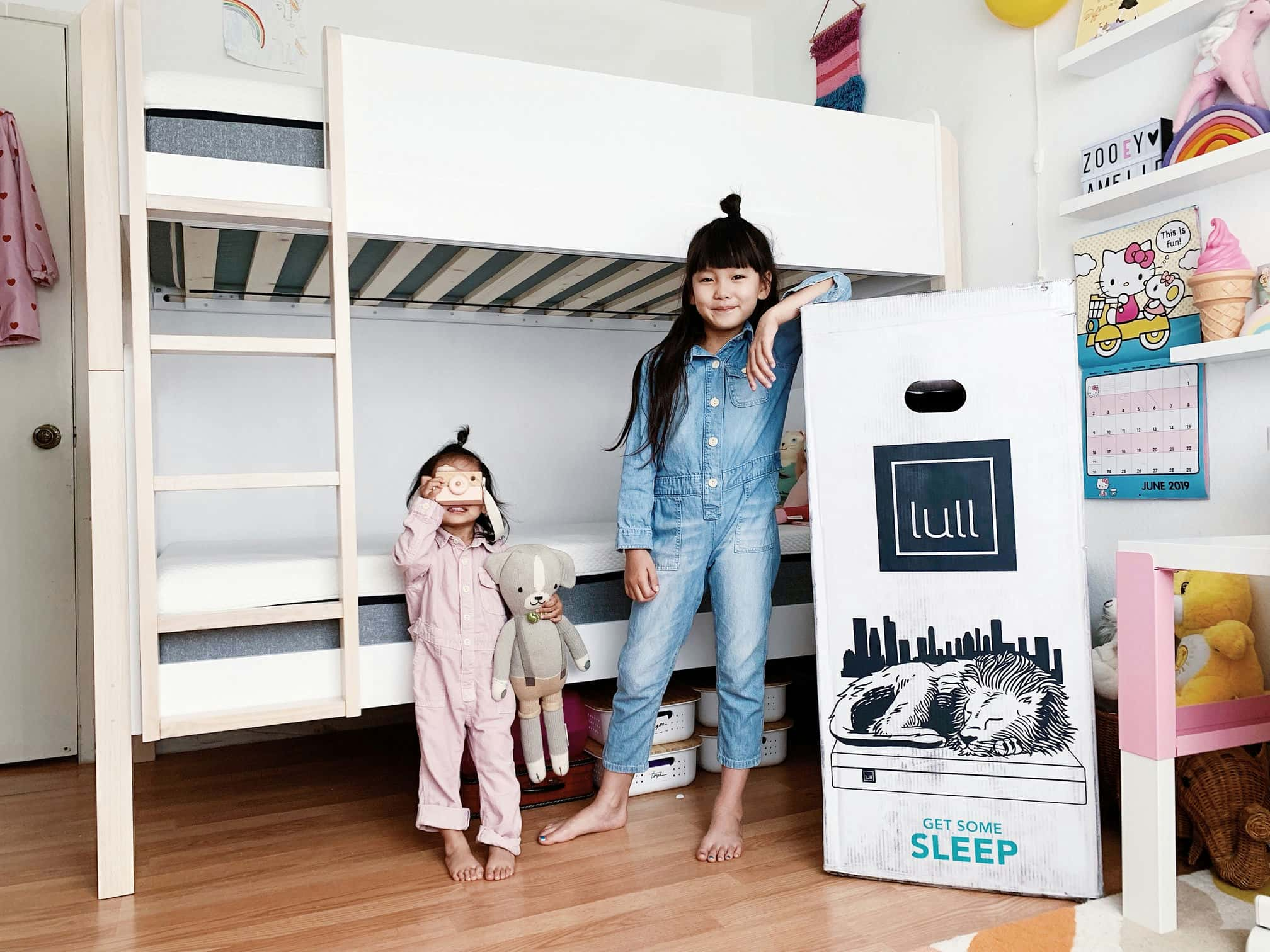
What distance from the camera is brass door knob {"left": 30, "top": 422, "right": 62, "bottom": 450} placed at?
8.77 ft

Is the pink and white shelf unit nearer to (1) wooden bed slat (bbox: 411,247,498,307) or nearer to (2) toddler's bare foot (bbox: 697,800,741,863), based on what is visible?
(2) toddler's bare foot (bbox: 697,800,741,863)

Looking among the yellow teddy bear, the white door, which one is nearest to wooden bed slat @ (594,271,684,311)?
the yellow teddy bear

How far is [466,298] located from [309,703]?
144 centimetres

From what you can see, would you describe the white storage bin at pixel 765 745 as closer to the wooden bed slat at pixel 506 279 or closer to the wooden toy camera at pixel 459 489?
the wooden toy camera at pixel 459 489

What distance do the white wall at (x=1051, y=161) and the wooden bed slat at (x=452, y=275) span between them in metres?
0.90

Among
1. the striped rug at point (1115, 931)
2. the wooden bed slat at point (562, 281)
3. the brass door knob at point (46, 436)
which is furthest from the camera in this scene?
the brass door knob at point (46, 436)

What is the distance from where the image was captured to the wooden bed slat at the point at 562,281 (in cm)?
236

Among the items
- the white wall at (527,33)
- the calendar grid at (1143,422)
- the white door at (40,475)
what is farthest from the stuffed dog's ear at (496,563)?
the white wall at (527,33)

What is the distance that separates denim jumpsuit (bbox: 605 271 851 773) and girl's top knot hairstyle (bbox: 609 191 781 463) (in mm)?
19

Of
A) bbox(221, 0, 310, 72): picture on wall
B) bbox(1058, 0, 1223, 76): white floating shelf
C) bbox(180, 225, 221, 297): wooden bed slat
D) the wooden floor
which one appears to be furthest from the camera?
bbox(221, 0, 310, 72): picture on wall

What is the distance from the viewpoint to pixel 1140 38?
1.94 metres

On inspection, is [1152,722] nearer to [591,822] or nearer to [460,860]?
[591,822]

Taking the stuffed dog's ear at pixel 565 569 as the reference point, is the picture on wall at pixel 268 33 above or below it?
above

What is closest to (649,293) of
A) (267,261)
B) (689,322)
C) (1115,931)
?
(689,322)
